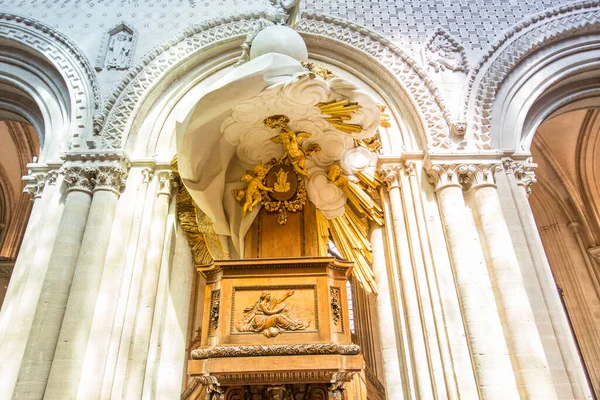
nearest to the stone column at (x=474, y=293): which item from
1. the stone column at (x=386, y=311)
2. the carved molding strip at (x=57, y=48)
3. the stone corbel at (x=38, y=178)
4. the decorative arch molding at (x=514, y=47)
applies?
the stone column at (x=386, y=311)

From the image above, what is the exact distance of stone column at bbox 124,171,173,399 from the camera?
16.2 ft

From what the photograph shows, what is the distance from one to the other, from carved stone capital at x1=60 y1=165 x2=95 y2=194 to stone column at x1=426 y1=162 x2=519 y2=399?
4628 mm

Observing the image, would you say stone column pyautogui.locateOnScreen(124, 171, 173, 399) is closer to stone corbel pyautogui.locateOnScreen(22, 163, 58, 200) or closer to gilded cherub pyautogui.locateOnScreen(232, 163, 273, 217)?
gilded cherub pyautogui.locateOnScreen(232, 163, 273, 217)

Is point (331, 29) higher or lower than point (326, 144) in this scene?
higher

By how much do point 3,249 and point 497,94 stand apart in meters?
13.0

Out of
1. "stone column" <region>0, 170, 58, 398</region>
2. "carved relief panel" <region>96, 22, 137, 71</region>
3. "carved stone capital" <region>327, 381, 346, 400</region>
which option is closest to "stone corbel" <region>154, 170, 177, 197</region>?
"stone column" <region>0, 170, 58, 398</region>

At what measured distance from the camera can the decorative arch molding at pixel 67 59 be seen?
6.35 metres

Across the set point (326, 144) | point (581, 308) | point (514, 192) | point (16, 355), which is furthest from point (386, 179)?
point (581, 308)

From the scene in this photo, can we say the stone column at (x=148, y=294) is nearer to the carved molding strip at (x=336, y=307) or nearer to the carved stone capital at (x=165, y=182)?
the carved stone capital at (x=165, y=182)

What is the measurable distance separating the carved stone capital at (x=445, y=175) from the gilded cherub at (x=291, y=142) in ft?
5.46

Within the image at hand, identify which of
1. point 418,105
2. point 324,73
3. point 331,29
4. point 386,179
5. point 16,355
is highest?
point 331,29

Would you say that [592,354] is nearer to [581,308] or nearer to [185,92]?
[581,308]

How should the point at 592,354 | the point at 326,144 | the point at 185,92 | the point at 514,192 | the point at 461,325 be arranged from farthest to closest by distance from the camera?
1. the point at 592,354
2. the point at 185,92
3. the point at 514,192
4. the point at 326,144
5. the point at 461,325

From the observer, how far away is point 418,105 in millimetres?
6316
